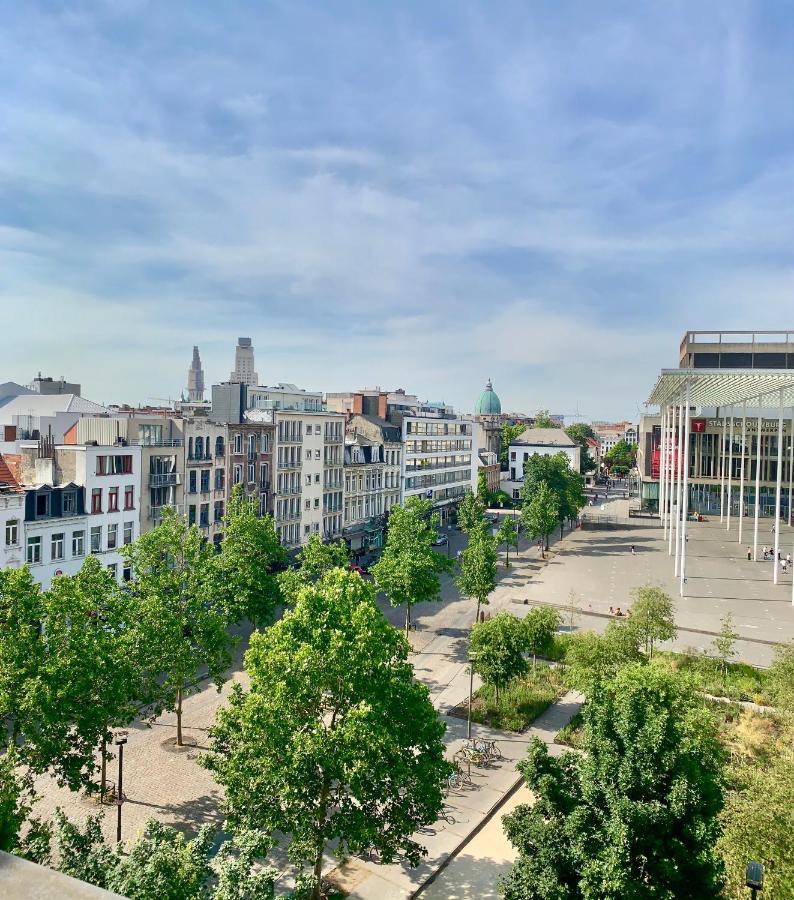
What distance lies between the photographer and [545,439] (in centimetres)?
13275

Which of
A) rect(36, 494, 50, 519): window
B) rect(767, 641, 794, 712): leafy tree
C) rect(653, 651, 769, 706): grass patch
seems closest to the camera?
rect(767, 641, 794, 712): leafy tree

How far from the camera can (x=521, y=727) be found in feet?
101

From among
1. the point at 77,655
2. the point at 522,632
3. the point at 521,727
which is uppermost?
the point at 77,655

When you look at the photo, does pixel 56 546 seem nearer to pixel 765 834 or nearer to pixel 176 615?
pixel 176 615

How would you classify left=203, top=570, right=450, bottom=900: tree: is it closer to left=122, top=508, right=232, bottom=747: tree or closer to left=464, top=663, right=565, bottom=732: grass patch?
left=122, top=508, right=232, bottom=747: tree

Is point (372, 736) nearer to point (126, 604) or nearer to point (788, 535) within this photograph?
point (126, 604)

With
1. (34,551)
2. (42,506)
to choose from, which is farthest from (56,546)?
(42,506)

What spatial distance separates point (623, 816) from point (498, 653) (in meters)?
16.8

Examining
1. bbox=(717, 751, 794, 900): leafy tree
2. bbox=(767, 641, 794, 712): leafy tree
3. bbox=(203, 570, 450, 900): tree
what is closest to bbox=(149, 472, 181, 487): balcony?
bbox=(203, 570, 450, 900): tree

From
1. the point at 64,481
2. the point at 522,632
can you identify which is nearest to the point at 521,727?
the point at 522,632

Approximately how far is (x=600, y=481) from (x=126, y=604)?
517 feet

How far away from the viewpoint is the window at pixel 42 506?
39875mm

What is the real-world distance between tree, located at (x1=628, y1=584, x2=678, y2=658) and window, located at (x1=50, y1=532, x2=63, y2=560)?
102ft

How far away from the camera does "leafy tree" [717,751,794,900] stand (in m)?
15.1
